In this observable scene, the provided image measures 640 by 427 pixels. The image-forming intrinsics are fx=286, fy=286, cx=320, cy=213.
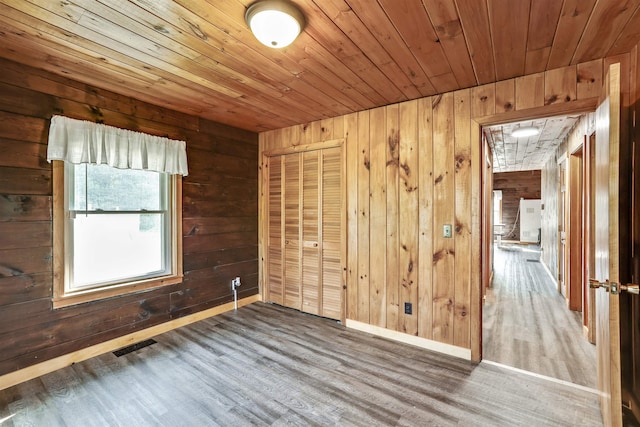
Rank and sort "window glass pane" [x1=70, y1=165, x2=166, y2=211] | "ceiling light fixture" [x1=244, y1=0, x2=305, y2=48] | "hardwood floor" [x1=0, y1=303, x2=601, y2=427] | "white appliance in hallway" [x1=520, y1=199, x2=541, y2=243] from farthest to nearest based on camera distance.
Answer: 1. "white appliance in hallway" [x1=520, y1=199, x2=541, y2=243]
2. "window glass pane" [x1=70, y1=165, x2=166, y2=211]
3. "hardwood floor" [x1=0, y1=303, x2=601, y2=427]
4. "ceiling light fixture" [x1=244, y1=0, x2=305, y2=48]

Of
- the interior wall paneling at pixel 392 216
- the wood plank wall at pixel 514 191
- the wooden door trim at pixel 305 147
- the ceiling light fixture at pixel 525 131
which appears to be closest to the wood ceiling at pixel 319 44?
the interior wall paneling at pixel 392 216

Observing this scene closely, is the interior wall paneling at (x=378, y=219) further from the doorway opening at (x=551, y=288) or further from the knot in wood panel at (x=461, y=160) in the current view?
the doorway opening at (x=551, y=288)

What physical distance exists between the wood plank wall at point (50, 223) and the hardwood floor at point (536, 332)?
319 cm

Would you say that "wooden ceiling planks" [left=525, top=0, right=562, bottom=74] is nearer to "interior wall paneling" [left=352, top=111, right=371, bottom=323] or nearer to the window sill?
"interior wall paneling" [left=352, top=111, right=371, bottom=323]

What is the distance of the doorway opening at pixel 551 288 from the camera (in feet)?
8.46

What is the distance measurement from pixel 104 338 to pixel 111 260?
71cm

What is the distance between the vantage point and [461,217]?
2578 millimetres

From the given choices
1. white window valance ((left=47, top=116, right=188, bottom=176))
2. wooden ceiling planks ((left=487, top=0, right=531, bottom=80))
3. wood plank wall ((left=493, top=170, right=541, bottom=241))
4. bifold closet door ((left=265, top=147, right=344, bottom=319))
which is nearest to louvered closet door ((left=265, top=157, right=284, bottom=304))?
bifold closet door ((left=265, top=147, right=344, bottom=319))

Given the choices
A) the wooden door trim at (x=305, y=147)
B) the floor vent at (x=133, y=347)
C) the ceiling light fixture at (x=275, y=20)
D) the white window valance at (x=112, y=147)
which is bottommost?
the floor vent at (x=133, y=347)

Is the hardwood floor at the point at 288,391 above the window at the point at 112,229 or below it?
below

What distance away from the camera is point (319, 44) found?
187 centimetres

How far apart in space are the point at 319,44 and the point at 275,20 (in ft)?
1.36

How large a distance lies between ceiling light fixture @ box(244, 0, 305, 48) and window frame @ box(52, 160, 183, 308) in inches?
81.6

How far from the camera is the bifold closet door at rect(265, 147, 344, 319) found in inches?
135
